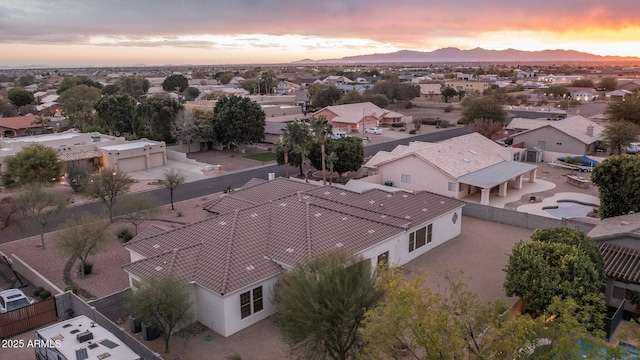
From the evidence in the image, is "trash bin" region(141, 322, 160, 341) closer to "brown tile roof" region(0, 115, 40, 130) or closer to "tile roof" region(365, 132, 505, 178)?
"tile roof" region(365, 132, 505, 178)

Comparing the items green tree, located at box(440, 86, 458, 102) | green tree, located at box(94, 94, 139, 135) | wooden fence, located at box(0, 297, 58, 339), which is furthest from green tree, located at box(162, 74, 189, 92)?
wooden fence, located at box(0, 297, 58, 339)

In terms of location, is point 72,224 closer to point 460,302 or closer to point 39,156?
point 39,156

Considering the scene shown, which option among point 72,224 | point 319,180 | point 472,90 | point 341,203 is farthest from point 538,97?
point 72,224

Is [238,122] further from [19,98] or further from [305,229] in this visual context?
[19,98]

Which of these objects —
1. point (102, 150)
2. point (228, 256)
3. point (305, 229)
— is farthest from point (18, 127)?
point (228, 256)

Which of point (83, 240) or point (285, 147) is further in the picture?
point (285, 147)

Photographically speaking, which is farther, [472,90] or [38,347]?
[472,90]
